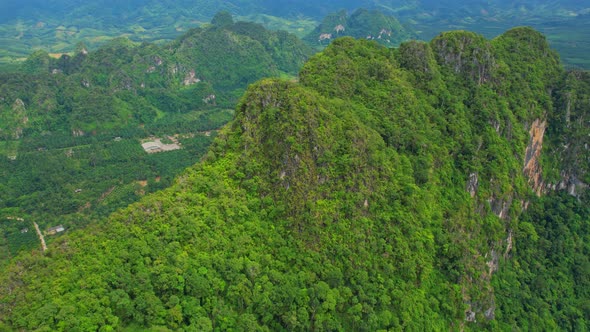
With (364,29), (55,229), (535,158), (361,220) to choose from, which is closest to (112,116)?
(55,229)

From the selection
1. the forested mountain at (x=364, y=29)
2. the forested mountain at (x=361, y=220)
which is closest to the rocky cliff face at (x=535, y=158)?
the forested mountain at (x=361, y=220)

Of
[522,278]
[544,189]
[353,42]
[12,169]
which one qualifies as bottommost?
[12,169]

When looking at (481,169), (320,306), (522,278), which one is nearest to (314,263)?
(320,306)

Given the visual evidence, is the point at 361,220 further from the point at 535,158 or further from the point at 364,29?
the point at 364,29

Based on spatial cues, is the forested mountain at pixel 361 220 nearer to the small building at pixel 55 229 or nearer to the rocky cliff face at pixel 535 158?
the rocky cliff face at pixel 535 158

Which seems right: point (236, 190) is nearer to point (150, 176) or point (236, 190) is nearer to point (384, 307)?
point (384, 307)

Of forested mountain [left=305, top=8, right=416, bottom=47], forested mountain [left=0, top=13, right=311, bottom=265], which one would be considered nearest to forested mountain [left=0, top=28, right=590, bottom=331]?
forested mountain [left=0, top=13, right=311, bottom=265]
